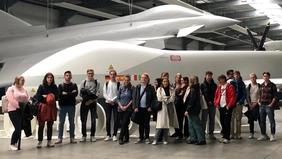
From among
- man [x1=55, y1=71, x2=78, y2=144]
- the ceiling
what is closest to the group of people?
man [x1=55, y1=71, x2=78, y2=144]

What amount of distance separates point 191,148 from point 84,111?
115 inches

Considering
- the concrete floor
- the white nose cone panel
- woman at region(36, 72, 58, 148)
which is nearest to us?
the concrete floor

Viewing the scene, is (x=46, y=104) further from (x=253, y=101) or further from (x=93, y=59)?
(x=253, y=101)

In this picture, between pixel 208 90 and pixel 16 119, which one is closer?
pixel 16 119

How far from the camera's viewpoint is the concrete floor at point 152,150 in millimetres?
6484

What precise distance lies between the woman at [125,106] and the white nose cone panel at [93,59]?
265 centimetres

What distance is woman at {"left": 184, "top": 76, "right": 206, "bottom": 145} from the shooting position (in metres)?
7.64

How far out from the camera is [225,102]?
7.86 meters

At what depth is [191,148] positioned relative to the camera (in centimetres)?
726

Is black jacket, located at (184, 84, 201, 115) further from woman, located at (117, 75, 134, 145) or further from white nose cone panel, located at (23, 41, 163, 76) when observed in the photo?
white nose cone panel, located at (23, 41, 163, 76)

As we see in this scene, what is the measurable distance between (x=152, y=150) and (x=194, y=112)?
1.43m

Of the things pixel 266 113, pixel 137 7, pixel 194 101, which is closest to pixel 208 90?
pixel 194 101

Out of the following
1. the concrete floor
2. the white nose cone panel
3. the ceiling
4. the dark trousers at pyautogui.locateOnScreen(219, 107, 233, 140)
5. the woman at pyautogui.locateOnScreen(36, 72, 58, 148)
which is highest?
the ceiling

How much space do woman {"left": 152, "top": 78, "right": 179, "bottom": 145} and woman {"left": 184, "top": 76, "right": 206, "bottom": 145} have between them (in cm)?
43
